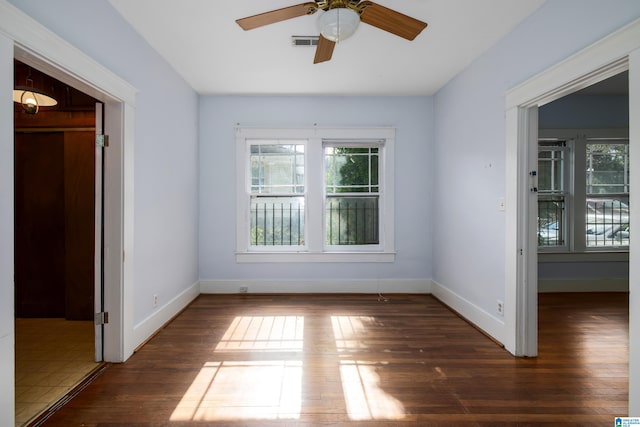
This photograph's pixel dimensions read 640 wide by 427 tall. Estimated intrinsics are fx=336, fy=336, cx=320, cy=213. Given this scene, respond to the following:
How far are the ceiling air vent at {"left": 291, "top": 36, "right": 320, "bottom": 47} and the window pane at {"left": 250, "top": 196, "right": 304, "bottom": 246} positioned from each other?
215 cm

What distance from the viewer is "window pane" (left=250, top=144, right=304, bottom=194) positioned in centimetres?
479

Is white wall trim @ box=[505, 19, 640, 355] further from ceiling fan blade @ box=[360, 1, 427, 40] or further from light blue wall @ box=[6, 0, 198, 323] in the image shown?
light blue wall @ box=[6, 0, 198, 323]

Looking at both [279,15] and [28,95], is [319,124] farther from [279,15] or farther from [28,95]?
[28,95]

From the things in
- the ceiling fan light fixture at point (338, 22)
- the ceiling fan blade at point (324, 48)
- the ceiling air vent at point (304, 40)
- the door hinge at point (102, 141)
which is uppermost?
the ceiling air vent at point (304, 40)

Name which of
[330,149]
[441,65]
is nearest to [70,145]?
[330,149]

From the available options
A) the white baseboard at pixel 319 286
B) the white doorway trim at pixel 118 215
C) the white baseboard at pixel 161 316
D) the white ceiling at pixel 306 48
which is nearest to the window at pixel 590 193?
the white baseboard at pixel 319 286

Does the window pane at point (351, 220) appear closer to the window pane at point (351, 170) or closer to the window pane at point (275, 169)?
the window pane at point (351, 170)

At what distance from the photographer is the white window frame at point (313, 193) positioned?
469 centimetres

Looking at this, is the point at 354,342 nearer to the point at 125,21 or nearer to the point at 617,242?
the point at 125,21

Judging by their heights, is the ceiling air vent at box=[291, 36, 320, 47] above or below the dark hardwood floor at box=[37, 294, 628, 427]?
above

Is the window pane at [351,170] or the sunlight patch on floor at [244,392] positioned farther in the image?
the window pane at [351,170]

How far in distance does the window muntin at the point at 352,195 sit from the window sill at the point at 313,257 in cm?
19

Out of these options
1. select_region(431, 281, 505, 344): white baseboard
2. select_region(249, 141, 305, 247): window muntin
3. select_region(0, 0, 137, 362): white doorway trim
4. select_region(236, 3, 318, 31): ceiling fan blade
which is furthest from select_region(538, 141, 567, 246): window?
select_region(0, 0, 137, 362): white doorway trim

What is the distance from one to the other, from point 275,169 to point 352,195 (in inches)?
45.7
